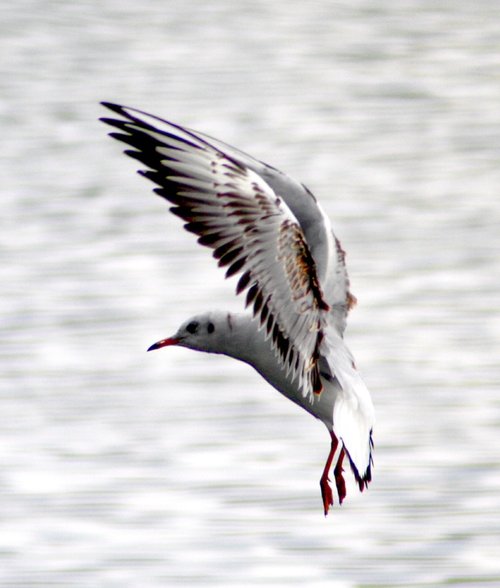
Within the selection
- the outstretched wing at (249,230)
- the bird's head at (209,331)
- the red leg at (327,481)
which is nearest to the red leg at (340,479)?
the red leg at (327,481)

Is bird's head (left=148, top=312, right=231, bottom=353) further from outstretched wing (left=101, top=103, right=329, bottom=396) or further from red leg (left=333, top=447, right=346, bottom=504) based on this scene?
red leg (left=333, top=447, right=346, bottom=504)

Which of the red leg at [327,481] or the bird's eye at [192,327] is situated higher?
the bird's eye at [192,327]

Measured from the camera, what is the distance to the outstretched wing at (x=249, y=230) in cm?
411

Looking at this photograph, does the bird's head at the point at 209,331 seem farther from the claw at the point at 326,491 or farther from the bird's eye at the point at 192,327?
the claw at the point at 326,491

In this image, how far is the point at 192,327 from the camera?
4438mm

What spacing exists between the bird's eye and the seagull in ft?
0.19

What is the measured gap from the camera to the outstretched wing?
4.11m

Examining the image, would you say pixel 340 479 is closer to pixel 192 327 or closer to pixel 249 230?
pixel 192 327

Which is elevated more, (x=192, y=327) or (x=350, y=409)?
(x=192, y=327)

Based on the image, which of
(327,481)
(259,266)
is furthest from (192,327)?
(327,481)

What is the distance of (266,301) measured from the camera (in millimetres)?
4148

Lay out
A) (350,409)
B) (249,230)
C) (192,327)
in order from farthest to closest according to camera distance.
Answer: (192,327) → (350,409) → (249,230)

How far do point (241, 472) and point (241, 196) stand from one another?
256 centimetres

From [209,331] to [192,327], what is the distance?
0.09 m
